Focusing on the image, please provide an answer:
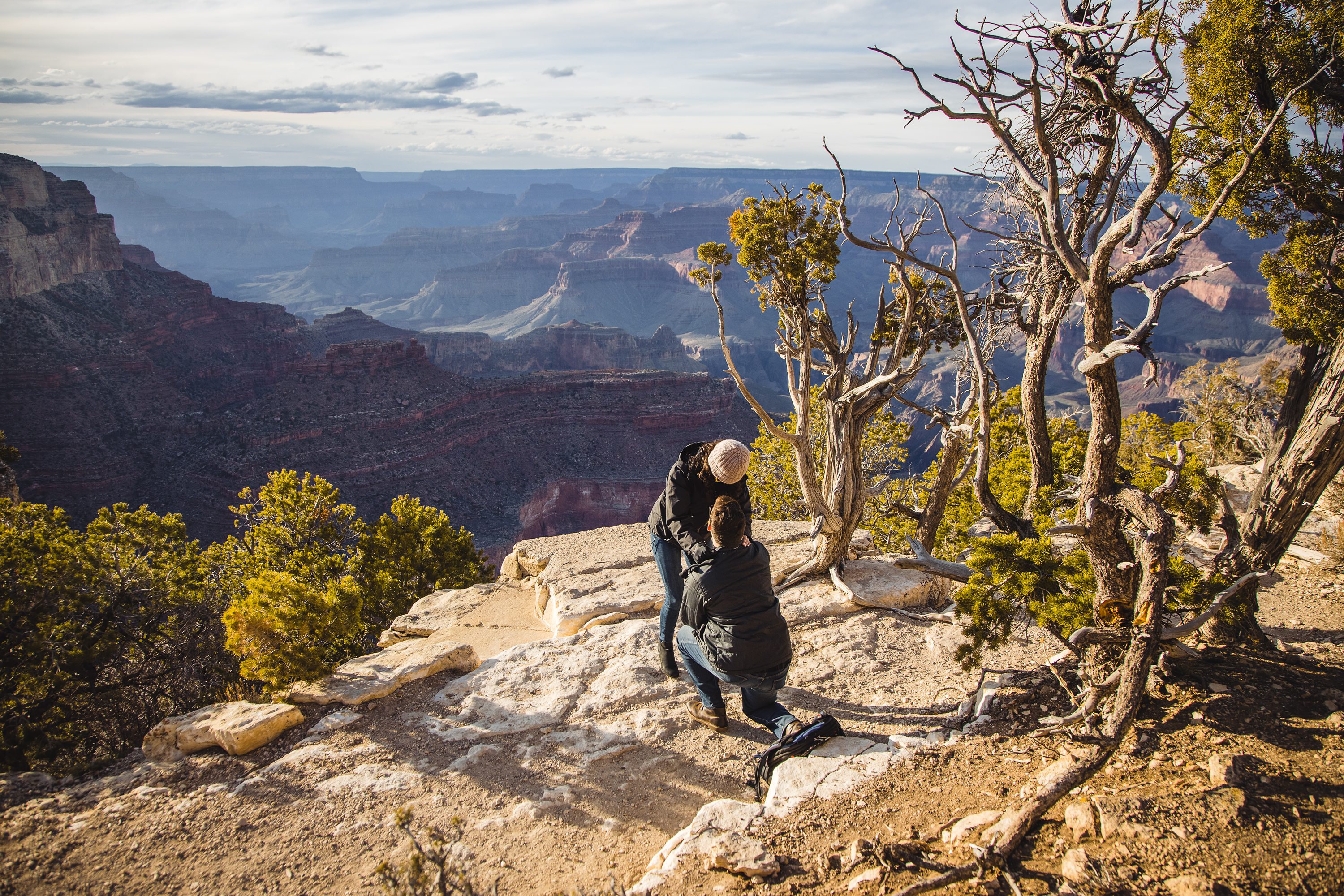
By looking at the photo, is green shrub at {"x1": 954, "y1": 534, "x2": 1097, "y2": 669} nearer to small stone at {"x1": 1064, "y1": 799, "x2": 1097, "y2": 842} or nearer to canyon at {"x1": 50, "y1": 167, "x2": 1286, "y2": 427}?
small stone at {"x1": 1064, "y1": 799, "x2": 1097, "y2": 842}

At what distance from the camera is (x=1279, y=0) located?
5.39m

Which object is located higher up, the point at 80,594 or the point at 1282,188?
the point at 1282,188

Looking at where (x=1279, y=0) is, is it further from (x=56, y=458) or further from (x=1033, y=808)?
(x=56, y=458)

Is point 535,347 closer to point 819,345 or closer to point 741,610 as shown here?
point 819,345

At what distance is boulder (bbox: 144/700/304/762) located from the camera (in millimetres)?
5863

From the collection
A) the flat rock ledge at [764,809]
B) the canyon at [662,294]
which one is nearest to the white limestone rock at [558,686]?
the flat rock ledge at [764,809]

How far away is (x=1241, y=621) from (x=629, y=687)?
487 cm

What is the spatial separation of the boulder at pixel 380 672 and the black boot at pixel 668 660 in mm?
2275

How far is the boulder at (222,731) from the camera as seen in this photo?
5.86 metres

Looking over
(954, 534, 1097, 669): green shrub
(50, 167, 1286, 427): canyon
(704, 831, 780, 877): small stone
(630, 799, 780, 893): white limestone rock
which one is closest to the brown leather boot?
(630, 799, 780, 893): white limestone rock

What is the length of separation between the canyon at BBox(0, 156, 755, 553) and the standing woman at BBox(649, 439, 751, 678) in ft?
129

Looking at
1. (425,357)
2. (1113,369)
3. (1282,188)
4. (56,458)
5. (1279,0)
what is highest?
(1279,0)

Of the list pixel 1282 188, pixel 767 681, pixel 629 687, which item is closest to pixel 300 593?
pixel 629 687

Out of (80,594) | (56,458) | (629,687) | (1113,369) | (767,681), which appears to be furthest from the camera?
(56,458)
